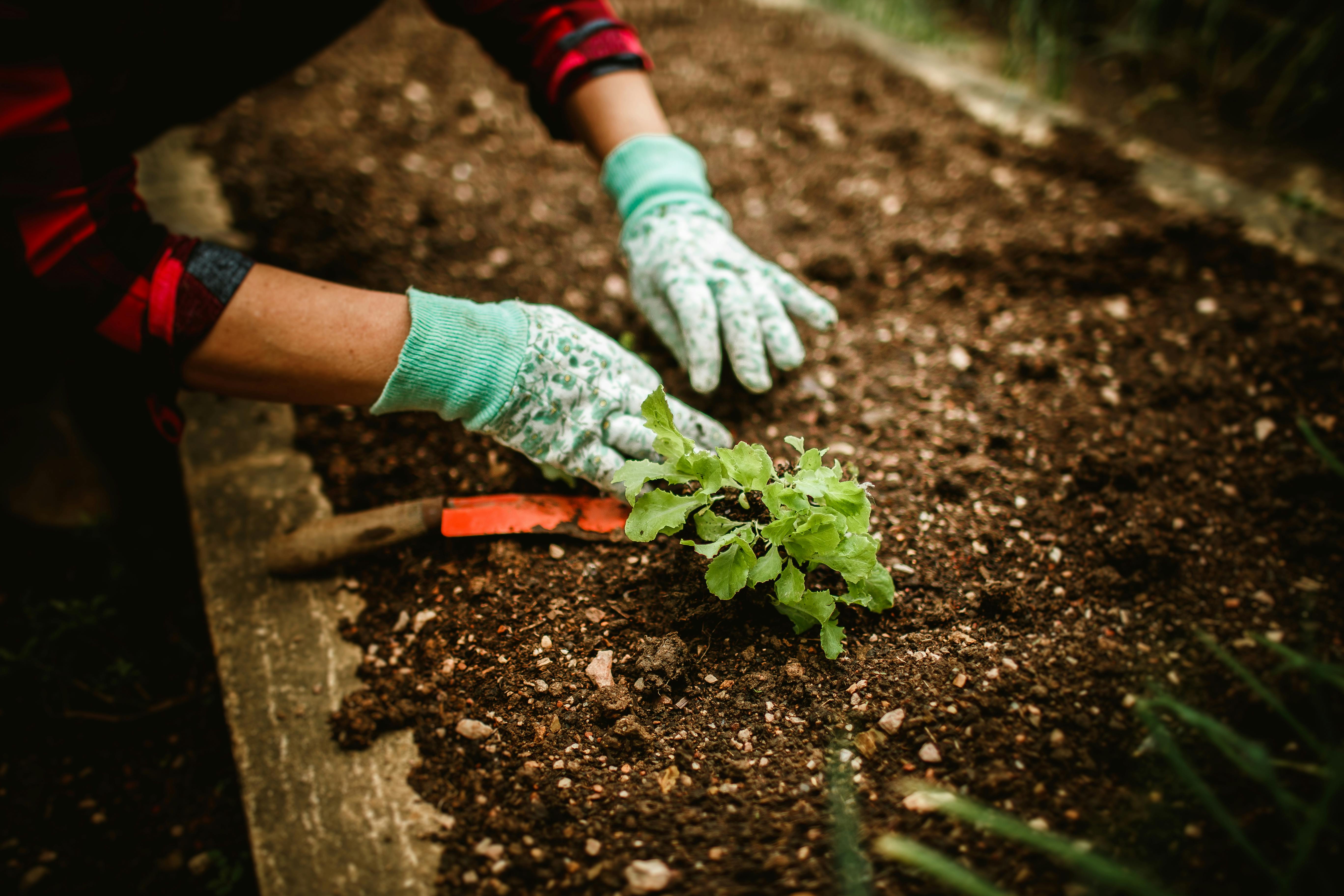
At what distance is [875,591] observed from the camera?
1.06 meters

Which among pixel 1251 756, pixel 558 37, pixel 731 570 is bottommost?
pixel 731 570

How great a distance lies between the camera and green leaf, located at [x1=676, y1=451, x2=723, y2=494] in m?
1.05

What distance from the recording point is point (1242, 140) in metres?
2.18

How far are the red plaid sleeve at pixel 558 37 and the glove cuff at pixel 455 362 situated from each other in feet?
2.26

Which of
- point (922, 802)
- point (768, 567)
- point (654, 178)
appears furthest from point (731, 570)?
point (654, 178)

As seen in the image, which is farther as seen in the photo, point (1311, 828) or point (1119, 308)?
point (1119, 308)

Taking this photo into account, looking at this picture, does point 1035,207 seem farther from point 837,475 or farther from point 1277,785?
point 1277,785

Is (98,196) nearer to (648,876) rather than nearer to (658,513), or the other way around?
(658,513)

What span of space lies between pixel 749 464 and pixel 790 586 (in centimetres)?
18

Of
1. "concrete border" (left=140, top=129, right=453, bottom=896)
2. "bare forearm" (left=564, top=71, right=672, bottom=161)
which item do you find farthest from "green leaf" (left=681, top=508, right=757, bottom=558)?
"bare forearm" (left=564, top=71, right=672, bottom=161)

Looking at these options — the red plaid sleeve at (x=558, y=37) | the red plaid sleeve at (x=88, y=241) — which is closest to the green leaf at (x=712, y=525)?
the red plaid sleeve at (x=88, y=241)

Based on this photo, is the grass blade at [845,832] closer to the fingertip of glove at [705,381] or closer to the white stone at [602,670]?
the white stone at [602,670]

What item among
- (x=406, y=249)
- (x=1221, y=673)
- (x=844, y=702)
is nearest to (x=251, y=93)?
(x=406, y=249)

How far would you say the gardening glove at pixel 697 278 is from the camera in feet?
4.59
